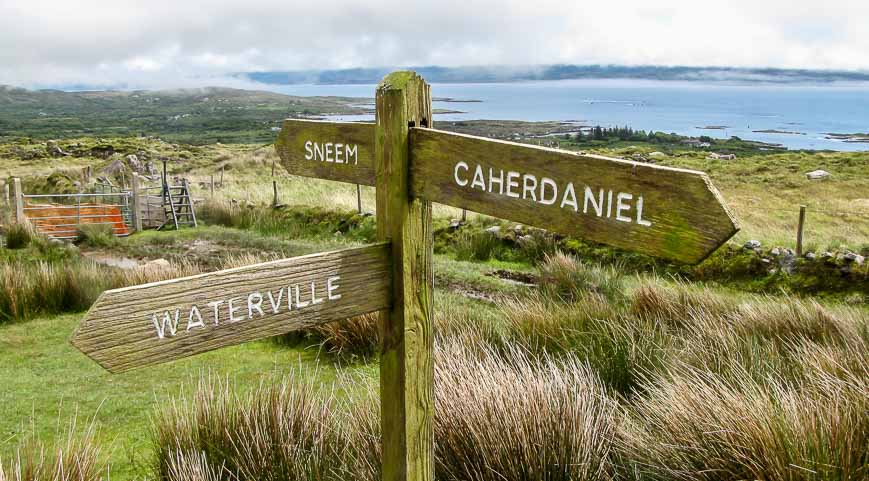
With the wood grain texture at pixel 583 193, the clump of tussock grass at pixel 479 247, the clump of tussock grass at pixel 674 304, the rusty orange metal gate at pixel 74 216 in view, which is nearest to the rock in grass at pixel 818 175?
the clump of tussock grass at pixel 479 247

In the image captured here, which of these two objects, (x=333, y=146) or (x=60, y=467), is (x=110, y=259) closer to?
(x=60, y=467)

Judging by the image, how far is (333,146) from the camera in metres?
2.95

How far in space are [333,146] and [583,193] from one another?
1.26 meters

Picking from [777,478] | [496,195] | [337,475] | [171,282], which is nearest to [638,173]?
[496,195]

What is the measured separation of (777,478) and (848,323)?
3030mm

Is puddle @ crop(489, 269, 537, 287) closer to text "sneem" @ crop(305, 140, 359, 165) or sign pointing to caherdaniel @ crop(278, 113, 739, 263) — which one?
text "sneem" @ crop(305, 140, 359, 165)

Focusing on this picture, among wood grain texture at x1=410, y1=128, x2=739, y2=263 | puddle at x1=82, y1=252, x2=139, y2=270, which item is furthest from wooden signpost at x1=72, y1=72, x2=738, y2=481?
puddle at x1=82, y1=252, x2=139, y2=270

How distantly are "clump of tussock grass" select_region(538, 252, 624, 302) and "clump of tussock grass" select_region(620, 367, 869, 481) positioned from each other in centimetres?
487

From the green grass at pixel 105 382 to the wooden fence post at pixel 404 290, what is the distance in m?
2.17

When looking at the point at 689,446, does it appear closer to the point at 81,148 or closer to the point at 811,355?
the point at 811,355

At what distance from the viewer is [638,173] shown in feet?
6.08

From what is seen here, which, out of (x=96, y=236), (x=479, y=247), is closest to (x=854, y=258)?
(x=479, y=247)

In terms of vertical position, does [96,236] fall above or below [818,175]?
above

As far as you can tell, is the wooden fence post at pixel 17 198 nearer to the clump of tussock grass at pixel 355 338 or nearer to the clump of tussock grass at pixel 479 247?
the clump of tussock grass at pixel 479 247
